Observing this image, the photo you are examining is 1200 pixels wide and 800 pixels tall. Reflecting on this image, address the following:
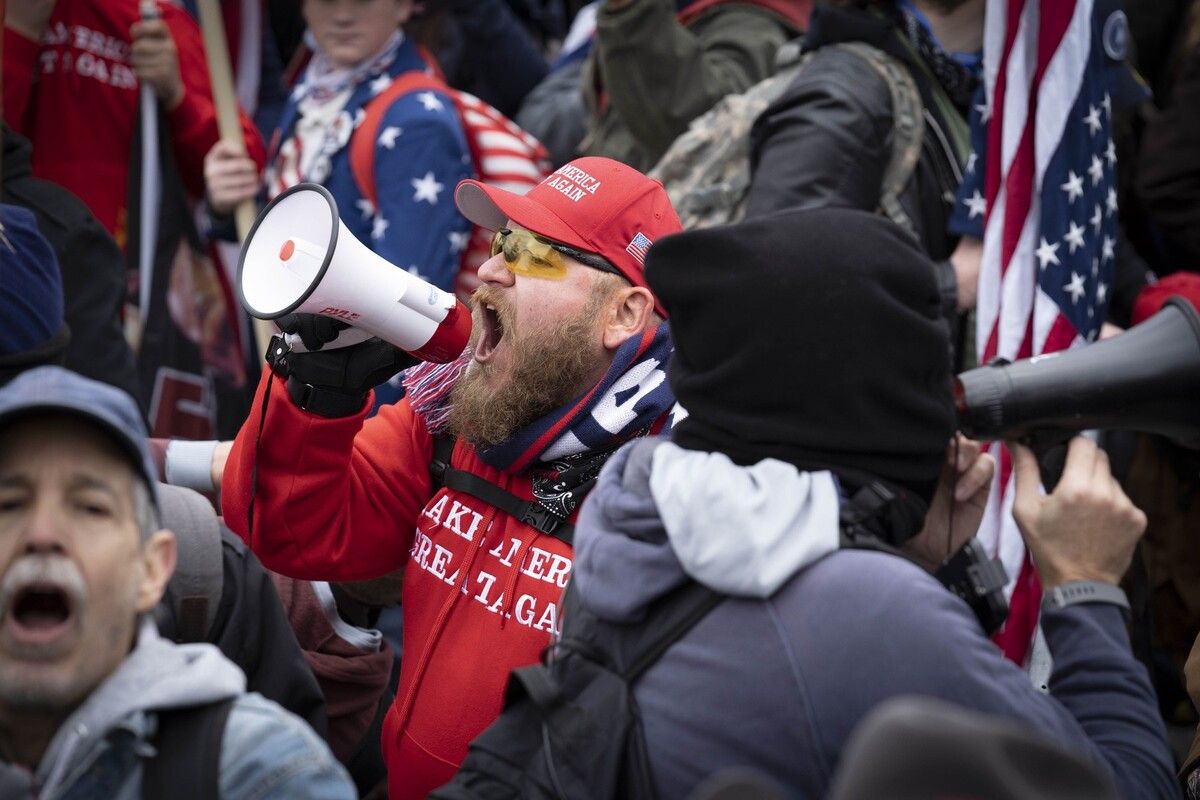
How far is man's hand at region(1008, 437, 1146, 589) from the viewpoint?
244 centimetres

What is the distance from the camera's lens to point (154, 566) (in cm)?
227

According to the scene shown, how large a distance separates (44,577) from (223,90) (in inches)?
139

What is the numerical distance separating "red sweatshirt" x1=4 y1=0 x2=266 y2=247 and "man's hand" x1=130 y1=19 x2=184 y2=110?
0.07 metres

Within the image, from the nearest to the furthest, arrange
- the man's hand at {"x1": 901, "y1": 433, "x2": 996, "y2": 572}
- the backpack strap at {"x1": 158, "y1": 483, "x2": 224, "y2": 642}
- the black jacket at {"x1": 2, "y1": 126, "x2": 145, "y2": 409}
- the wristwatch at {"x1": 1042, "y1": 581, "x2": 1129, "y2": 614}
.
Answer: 1. the wristwatch at {"x1": 1042, "y1": 581, "x2": 1129, "y2": 614}
2. the man's hand at {"x1": 901, "y1": 433, "x2": 996, "y2": 572}
3. the backpack strap at {"x1": 158, "y1": 483, "x2": 224, "y2": 642}
4. the black jacket at {"x1": 2, "y1": 126, "x2": 145, "y2": 409}

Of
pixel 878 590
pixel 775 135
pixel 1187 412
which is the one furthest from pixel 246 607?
pixel 775 135

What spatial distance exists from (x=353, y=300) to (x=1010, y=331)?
214 cm

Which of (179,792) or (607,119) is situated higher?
(179,792)

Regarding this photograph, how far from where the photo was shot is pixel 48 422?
2197 mm

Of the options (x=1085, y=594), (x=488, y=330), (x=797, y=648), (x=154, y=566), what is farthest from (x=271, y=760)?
(x=488, y=330)

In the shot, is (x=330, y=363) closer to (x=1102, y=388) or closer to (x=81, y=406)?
(x=81, y=406)

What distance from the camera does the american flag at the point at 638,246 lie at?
3.31 m

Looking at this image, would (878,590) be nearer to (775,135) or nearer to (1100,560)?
(1100,560)

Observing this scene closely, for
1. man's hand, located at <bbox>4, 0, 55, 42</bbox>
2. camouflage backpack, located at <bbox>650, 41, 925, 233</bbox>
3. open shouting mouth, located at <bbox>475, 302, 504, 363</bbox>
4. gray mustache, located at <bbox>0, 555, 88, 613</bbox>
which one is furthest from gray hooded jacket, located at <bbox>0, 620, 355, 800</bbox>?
man's hand, located at <bbox>4, 0, 55, 42</bbox>

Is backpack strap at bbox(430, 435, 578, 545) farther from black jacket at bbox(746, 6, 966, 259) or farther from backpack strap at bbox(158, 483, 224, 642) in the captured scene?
black jacket at bbox(746, 6, 966, 259)
